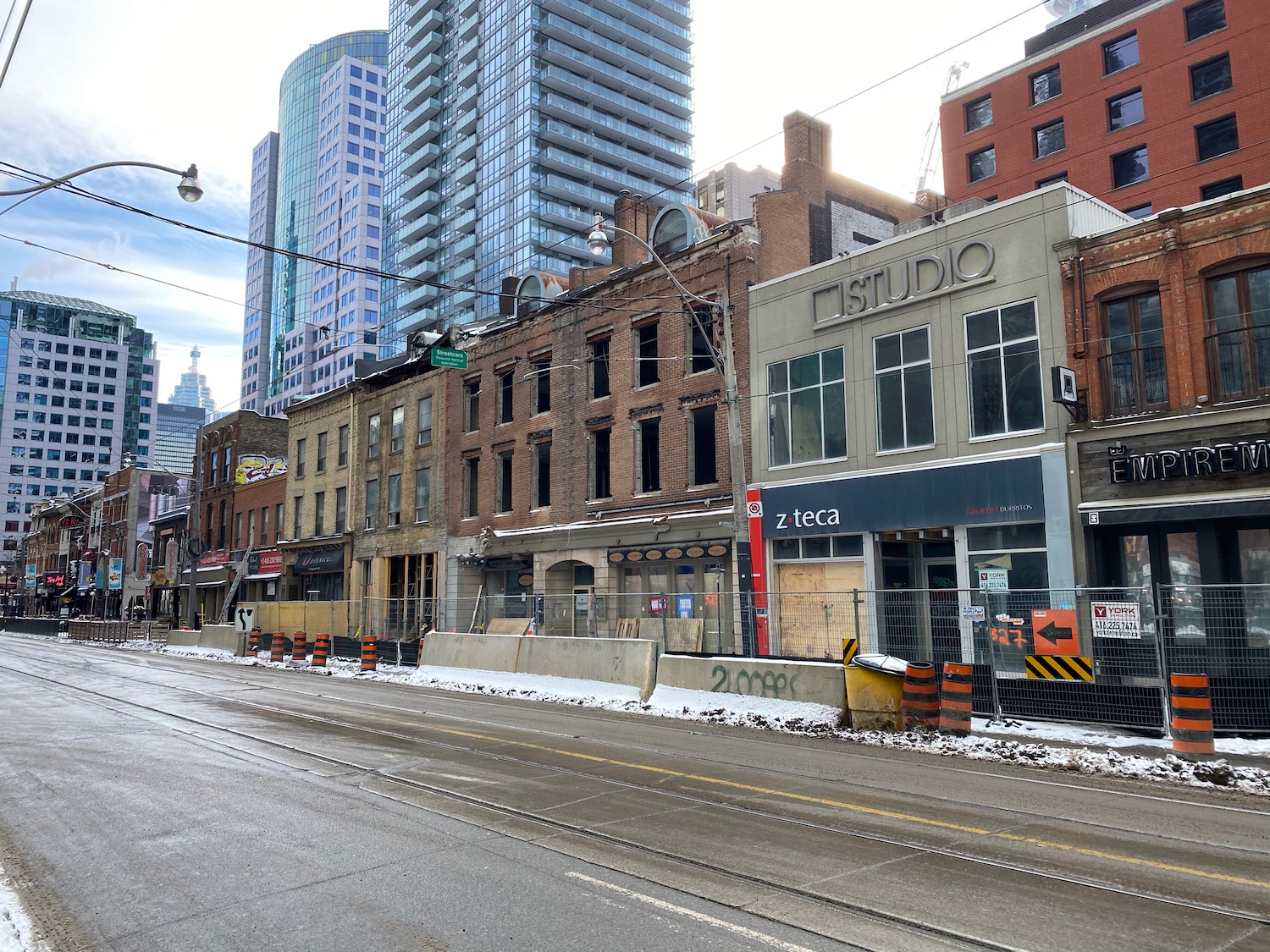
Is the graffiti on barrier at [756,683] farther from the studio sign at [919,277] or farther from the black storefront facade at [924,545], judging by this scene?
the studio sign at [919,277]

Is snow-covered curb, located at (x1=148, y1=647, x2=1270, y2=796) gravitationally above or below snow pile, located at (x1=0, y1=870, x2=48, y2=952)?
below

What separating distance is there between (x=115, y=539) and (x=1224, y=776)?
267 feet

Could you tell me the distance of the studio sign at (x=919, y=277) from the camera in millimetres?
21031

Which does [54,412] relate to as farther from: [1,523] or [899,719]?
[899,719]

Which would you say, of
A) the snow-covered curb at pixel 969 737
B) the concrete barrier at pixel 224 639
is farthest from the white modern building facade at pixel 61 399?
the snow-covered curb at pixel 969 737

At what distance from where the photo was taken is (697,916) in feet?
18.4

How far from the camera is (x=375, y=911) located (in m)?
5.71

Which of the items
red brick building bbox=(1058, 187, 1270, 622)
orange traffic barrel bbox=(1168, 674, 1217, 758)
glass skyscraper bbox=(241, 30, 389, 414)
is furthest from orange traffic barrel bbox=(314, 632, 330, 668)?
glass skyscraper bbox=(241, 30, 389, 414)

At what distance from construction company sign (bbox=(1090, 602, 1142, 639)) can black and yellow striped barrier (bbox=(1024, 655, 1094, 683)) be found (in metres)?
0.52

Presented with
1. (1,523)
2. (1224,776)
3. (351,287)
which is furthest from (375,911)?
(1,523)

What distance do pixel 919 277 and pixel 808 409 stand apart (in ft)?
14.9

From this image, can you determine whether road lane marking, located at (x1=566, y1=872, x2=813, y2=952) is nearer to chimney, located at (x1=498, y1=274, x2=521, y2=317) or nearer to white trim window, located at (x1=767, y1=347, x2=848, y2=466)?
white trim window, located at (x1=767, y1=347, x2=848, y2=466)

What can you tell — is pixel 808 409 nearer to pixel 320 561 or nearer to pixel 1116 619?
pixel 1116 619

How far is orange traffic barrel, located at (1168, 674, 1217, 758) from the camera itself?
11.6 m
